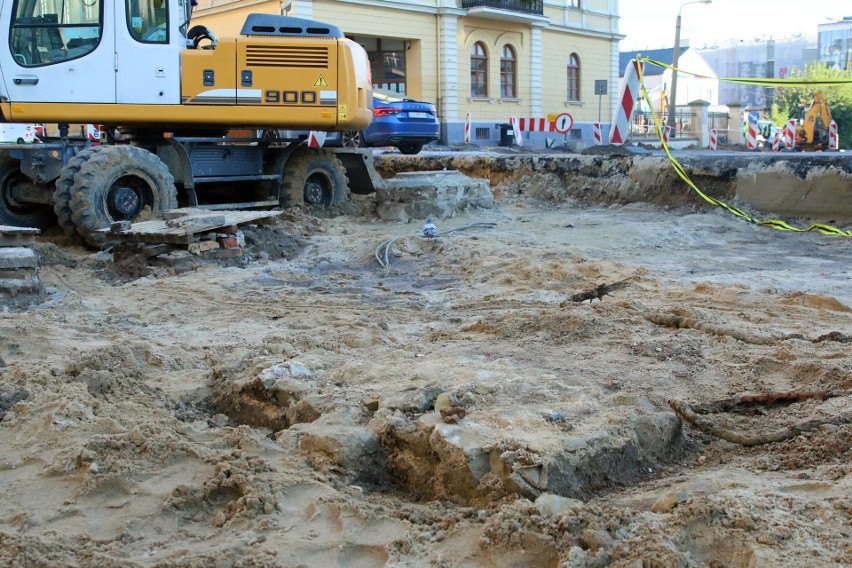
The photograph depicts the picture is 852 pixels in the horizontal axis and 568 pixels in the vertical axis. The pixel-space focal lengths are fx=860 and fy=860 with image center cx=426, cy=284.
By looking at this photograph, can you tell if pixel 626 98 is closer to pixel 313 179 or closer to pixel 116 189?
pixel 313 179

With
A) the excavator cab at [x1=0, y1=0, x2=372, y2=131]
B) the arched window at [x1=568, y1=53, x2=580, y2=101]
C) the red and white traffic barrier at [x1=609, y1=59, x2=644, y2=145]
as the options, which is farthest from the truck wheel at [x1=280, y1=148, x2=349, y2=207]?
the arched window at [x1=568, y1=53, x2=580, y2=101]

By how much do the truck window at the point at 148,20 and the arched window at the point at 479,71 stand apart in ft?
72.7

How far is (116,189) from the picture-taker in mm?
9328

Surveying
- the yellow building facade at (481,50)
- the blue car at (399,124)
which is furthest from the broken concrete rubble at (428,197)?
the yellow building facade at (481,50)

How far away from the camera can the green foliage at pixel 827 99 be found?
41656 mm

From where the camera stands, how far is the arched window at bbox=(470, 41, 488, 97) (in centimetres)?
3122

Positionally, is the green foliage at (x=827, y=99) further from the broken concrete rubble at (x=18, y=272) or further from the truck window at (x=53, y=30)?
the broken concrete rubble at (x=18, y=272)

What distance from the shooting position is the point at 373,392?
4066 mm

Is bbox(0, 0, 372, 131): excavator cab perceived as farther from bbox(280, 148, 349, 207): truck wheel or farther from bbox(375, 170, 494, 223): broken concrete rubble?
bbox(375, 170, 494, 223): broken concrete rubble

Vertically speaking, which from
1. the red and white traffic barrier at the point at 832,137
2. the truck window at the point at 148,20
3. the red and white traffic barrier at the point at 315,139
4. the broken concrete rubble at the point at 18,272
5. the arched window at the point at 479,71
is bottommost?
the broken concrete rubble at the point at 18,272

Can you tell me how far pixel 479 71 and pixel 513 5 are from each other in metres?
2.62

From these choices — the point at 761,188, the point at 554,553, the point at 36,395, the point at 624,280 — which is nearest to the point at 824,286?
the point at 624,280

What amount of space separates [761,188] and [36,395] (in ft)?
31.1

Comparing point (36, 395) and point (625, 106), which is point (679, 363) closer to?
point (36, 395)
